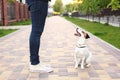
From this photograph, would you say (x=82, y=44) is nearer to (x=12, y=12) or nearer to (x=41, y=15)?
(x=41, y=15)

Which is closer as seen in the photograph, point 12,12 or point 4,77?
point 4,77

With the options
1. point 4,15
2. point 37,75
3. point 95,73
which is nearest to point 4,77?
point 37,75

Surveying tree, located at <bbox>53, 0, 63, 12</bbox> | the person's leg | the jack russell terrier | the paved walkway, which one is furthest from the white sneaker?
tree, located at <bbox>53, 0, 63, 12</bbox>

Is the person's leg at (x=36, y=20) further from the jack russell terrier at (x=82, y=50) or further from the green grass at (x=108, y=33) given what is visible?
the green grass at (x=108, y=33)

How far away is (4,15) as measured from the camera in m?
22.6

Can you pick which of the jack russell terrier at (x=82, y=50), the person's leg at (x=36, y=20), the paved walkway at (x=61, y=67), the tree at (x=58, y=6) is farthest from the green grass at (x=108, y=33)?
the tree at (x=58, y=6)

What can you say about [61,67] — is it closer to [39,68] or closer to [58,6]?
[39,68]

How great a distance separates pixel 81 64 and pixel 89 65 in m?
0.23

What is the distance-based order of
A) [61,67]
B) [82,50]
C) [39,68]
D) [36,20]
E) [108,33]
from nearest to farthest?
1. [36,20]
2. [39,68]
3. [82,50]
4. [61,67]
5. [108,33]

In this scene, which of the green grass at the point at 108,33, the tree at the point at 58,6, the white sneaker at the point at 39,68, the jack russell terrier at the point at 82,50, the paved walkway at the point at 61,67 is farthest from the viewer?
the tree at the point at 58,6

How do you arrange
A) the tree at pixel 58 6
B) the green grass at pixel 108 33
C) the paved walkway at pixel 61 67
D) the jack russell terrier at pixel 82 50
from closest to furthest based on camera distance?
the paved walkway at pixel 61 67 → the jack russell terrier at pixel 82 50 → the green grass at pixel 108 33 → the tree at pixel 58 6

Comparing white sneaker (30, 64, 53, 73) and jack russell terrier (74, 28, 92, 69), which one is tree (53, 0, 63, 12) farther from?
white sneaker (30, 64, 53, 73)

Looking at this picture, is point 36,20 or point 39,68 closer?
point 36,20

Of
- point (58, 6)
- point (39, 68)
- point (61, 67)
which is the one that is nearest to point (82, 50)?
point (61, 67)
